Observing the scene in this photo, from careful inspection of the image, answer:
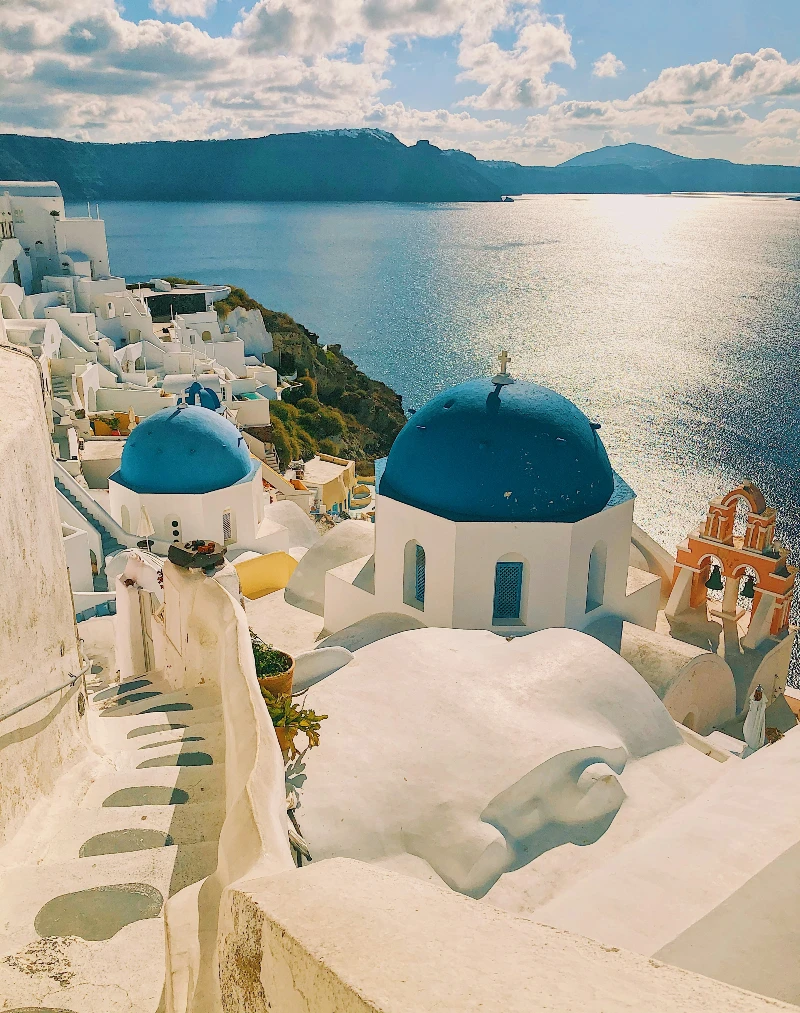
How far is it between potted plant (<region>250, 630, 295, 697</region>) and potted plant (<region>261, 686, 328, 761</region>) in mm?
58

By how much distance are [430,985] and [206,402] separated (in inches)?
965

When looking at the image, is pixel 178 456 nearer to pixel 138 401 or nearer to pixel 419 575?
pixel 419 575

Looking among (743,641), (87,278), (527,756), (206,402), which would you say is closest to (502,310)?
(87,278)

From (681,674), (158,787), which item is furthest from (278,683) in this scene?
(681,674)

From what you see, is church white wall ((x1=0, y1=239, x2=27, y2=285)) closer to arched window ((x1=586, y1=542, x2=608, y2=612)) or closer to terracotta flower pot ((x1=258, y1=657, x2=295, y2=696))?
arched window ((x1=586, y1=542, x2=608, y2=612))

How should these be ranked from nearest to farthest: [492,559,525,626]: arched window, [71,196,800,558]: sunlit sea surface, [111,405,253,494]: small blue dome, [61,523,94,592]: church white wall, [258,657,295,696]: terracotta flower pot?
[258,657,295,696]: terracotta flower pot < [492,559,525,626]: arched window < [61,523,94,592]: church white wall < [111,405,253,494]: small blue dome < [71,196,800,558]: sunlit sea surface

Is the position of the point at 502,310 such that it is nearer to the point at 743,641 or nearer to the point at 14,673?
the point at 743,641

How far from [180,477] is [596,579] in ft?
31.5

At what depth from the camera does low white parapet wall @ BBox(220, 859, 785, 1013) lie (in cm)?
230

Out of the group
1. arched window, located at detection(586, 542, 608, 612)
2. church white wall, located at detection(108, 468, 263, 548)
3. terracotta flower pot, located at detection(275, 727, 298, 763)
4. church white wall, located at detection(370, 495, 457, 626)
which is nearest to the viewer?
terracotta flower pot, located at detection(275, 727, 298, 763)

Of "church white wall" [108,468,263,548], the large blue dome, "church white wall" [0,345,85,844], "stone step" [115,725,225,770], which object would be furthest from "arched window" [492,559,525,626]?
"church white wall" [108,468,263,548]

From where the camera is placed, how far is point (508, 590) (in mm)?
13211

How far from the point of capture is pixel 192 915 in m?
4.16

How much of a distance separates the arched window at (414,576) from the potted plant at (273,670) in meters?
5.67
